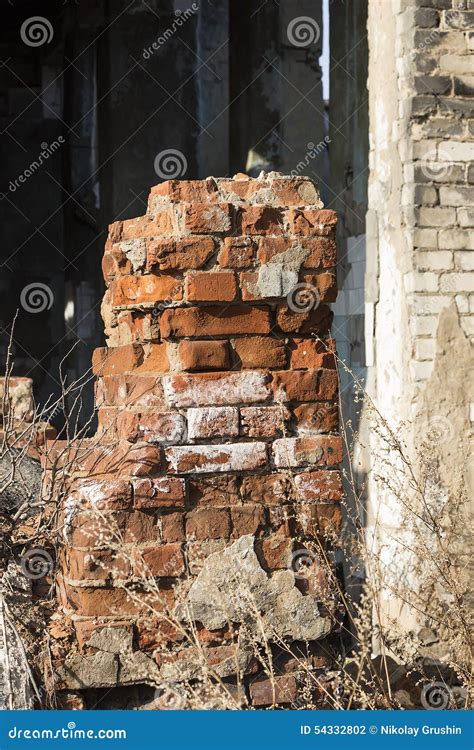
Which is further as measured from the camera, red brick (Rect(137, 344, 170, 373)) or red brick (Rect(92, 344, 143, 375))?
red brick (Rect(92, 344, 143, 375))

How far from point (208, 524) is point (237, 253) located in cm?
79

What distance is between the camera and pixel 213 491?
115 inches

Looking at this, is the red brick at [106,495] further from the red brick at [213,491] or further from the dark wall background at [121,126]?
the dark wall background at [121,126]

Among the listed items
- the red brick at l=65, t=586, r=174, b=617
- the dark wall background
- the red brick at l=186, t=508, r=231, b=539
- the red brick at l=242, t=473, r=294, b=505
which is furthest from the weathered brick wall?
the dark wall background

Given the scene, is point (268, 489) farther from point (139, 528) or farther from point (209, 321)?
point (209, 321)

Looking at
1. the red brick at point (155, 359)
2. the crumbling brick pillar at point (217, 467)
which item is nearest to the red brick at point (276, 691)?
the crumbling brick pillar at point (217, 467)

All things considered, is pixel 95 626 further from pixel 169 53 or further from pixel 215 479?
pixel 169 53

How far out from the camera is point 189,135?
9414mm

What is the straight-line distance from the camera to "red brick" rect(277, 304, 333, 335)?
302 cm

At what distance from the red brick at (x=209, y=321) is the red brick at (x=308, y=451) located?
13.8 inches

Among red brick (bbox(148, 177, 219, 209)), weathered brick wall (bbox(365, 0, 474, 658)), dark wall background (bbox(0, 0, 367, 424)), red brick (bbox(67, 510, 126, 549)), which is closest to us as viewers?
red brick (bbox(67, 510, 126, 549))

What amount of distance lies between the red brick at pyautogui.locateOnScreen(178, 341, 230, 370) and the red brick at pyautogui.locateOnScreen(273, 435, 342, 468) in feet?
0.97

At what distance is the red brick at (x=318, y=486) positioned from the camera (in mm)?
2994

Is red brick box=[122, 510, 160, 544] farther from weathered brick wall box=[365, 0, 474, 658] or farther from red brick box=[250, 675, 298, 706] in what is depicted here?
weathered brick wall box=[365, 0, 474, 658]
